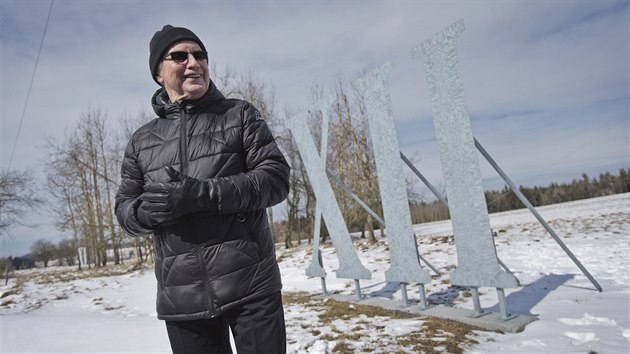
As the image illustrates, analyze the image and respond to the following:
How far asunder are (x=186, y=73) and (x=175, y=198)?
61 centimetres

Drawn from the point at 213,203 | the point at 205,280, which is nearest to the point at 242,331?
the point at 205,280

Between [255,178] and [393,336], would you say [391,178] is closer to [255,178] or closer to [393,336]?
[393,336]

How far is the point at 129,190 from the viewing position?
1666mm

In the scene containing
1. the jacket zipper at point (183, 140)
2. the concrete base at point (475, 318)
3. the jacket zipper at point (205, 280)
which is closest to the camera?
Answer: the jacket zipper at point (205, 280)

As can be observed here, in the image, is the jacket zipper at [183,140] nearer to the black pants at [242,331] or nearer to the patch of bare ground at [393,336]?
the black pants at [242,331]

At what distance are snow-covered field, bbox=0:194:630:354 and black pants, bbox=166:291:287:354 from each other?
2235 millimetres

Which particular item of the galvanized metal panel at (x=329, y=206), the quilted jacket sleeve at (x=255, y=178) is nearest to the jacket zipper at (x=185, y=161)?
the quilted jacket sleeve at (x=255, y=178)

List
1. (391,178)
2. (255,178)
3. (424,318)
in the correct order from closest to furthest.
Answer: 1. (255,178)
2. (424,318)
3. (391,178)

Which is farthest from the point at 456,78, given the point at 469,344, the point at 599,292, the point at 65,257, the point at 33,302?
the point at 65,257

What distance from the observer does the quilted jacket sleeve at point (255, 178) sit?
53.2 inches

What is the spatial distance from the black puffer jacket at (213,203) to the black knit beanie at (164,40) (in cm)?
20

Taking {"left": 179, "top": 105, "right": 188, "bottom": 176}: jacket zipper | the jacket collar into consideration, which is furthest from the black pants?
the jacket collar

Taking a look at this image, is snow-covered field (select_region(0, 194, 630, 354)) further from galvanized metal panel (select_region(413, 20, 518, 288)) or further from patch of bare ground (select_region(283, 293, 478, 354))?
galvanized metal panel (select_region(413, 20, 518, 288))

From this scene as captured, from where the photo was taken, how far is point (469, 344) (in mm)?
3436
